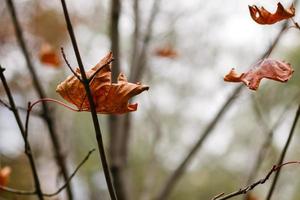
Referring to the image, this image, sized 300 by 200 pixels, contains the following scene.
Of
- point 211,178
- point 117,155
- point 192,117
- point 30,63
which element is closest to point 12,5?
point 30,63

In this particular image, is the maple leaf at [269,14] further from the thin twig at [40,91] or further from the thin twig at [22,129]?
the thin twig at [40,91]

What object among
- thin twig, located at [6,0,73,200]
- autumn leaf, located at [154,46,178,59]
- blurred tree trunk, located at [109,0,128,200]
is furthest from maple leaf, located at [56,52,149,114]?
autumn leaf, located at [154,46,178,59]

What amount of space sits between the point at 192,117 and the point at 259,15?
6355mm

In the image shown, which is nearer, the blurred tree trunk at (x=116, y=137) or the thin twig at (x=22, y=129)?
the thin twig at (x=22, y=129)

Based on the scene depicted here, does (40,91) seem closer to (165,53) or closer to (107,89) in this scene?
(107,89)

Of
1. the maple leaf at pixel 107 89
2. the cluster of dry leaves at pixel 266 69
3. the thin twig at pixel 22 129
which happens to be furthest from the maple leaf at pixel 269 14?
the thin twig at pixel 22 129

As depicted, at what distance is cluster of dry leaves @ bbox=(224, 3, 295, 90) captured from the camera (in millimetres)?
691

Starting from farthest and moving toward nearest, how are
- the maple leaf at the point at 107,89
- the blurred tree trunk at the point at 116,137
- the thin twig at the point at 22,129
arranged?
the blurred tree trunk at the point at 116,137 → the thin twig at the point at 22,129 → the maple leaf at the point at 107,89

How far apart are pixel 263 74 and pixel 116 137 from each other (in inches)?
33.1

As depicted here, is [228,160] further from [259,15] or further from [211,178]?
[259,15]

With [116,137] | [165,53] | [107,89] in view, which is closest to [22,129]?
[107,89]

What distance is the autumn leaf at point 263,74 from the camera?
69 cm

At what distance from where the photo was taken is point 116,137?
1475 millimetres

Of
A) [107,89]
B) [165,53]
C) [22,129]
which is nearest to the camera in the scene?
[107,89]
